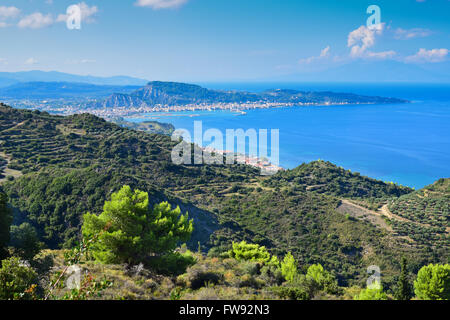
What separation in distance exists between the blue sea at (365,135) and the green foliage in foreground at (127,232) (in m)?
63.7

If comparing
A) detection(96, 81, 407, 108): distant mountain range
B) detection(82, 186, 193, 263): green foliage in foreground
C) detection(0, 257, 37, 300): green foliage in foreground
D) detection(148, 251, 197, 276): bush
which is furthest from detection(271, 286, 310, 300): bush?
detection(96, 81, 407, 108): distant mountain range

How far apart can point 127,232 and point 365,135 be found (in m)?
108

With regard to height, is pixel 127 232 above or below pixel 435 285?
above

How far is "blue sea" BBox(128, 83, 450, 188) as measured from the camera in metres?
71.0

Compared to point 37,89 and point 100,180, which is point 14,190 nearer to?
point 100,180

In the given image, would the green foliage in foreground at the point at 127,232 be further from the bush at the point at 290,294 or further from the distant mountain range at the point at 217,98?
the distant mountain range at the point at 217,98

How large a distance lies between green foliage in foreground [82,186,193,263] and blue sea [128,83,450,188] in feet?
209

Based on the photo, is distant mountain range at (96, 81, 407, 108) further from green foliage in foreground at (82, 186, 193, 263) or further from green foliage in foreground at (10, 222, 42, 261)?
green foliage in foreground at (82, 186, 193, 263)

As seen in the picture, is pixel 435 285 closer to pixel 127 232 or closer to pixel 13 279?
pixel 127 232

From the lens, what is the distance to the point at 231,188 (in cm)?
3353

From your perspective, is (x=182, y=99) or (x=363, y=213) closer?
(x=363, y=213)

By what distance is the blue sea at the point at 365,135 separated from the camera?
7100 centimetres

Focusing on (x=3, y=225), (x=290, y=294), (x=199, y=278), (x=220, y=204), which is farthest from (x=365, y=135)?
(x=3, y=225)

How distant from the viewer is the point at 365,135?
104 metres
